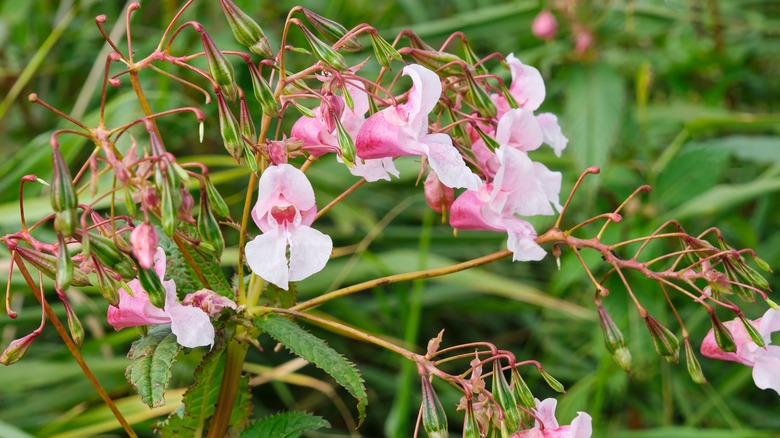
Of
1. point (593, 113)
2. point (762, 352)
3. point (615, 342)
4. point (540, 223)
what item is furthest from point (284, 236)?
point (593, 113)

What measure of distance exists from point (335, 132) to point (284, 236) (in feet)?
0.26

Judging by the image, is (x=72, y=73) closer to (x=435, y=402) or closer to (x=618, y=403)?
(x=618, y=403)

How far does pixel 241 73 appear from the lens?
1552mm

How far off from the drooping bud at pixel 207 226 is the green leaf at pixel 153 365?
0.30 feet

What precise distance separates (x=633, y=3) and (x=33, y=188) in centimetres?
121

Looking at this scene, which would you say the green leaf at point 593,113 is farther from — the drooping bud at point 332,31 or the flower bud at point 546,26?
the drooping bud at point 332,31

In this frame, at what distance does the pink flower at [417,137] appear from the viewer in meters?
0.54

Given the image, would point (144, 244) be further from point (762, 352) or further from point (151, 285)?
point (762, 352)

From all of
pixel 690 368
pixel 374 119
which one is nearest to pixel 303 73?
pixel 374 119

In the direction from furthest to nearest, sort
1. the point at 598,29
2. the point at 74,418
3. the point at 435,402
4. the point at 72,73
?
the point at 72,73
the point at 598,29
the point at 74,418
the point at 435,402

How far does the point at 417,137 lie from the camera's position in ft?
1.81

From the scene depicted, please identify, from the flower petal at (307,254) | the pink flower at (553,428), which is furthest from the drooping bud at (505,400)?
the flower petal at (307,254)

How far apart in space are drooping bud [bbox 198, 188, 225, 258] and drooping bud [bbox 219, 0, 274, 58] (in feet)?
0.34

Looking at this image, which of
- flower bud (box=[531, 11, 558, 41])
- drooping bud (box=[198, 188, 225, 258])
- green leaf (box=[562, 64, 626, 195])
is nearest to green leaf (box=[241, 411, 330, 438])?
drooping bud (box=[198, 188, 225, 258])
